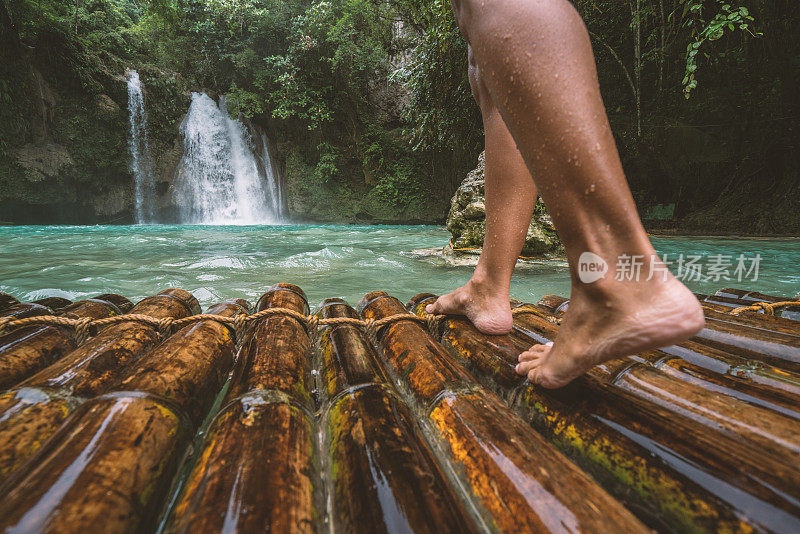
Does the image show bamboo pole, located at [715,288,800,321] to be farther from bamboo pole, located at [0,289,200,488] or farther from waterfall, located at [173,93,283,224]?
waterfall, located at [173,93,283,224]

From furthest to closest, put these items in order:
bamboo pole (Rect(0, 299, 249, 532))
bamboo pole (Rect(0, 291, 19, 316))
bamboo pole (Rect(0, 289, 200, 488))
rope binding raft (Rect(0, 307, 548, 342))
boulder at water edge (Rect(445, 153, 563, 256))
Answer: boulder at water edge (Rect(445, 153, 563, 256))
bamboo pole (Rect(0, 291, 19, 316))
rope binding raft (Rect(0, 307, 548, 342))
bamboo pole (Rect(0, 289, 200, 488))
bamboo pole (Rect(0, 299, 249, 532))

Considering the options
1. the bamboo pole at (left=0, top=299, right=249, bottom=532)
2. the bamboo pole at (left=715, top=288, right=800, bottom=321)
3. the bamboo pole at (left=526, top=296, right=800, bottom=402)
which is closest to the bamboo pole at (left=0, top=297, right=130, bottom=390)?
the bamboo pole at (left=0, top=299, right=249, bottom=532)

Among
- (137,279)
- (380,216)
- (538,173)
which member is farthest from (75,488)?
(380,216)

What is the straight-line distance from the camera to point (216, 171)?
14555 mm

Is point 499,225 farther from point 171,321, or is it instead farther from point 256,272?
point 256,272

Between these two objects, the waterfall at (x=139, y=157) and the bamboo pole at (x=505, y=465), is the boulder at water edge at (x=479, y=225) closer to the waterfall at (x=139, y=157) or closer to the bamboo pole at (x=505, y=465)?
the bamboo pole at (x=505, y=465)

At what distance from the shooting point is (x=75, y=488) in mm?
507

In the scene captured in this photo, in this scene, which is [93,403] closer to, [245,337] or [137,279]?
[245,337]

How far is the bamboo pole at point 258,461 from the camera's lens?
1.66ft

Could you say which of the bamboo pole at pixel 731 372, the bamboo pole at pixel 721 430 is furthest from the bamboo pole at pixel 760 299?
the bamboo pole at pixel 721 430

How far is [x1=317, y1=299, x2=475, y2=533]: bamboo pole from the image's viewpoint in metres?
0.54

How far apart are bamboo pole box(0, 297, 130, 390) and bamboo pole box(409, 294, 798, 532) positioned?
1485mm

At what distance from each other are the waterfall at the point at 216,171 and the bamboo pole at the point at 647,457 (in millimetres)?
16229

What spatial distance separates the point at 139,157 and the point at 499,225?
16.8 metres
